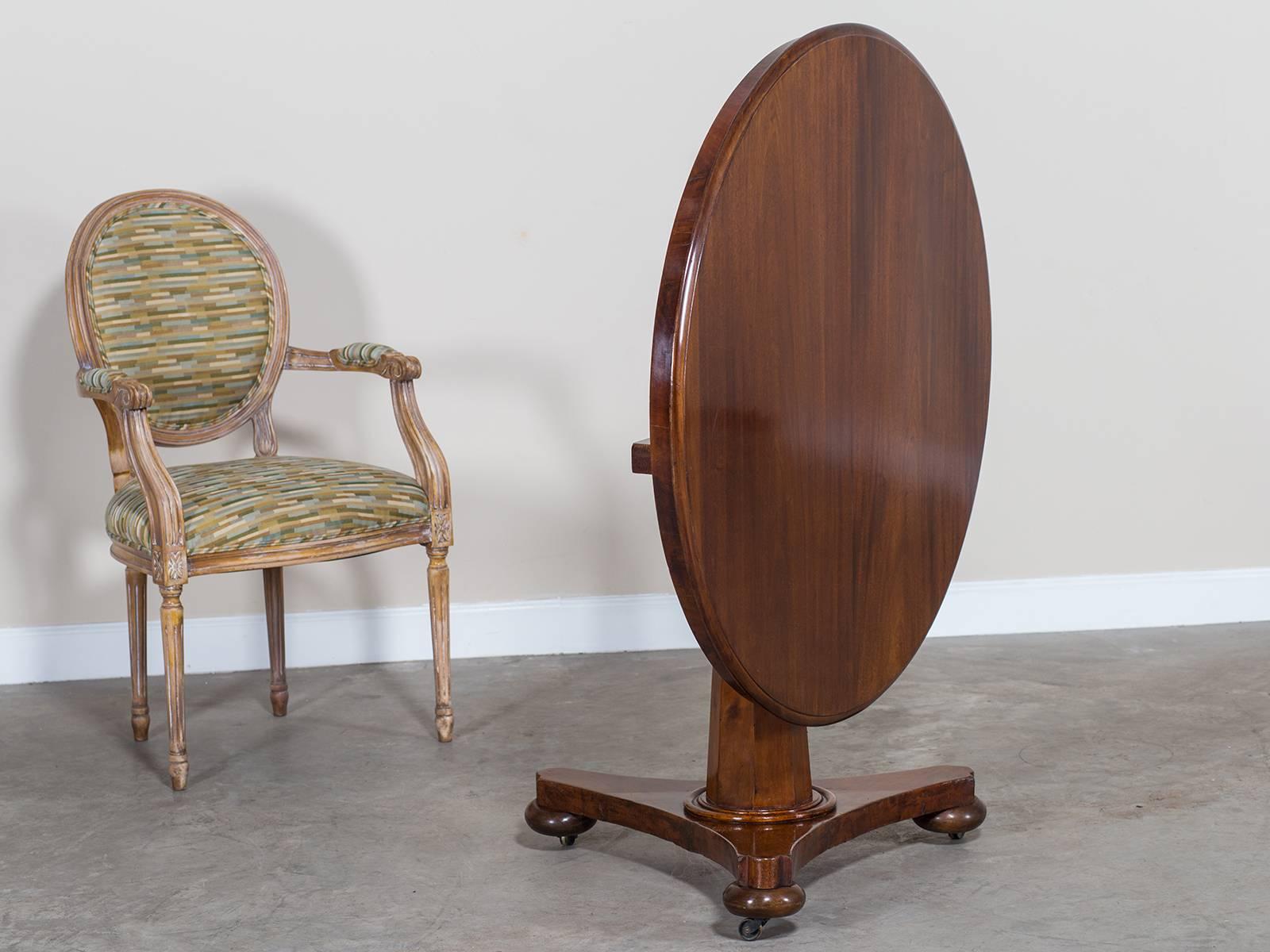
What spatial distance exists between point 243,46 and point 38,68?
0.46 m

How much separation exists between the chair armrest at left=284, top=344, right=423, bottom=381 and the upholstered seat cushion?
0.20 m

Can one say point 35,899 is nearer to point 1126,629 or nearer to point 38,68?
point 38,68

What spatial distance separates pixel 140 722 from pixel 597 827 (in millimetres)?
1074

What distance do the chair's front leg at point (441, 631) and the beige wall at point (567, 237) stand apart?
2.36 ft

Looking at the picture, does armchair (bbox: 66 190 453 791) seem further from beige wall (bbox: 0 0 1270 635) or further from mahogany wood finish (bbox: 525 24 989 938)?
mahogany wood finish (bbox: 525 24 989 938)

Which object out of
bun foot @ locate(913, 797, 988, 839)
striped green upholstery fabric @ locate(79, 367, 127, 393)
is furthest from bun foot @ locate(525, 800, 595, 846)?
striped green upholstery fabric @ locate(79, 367, 127, 393)

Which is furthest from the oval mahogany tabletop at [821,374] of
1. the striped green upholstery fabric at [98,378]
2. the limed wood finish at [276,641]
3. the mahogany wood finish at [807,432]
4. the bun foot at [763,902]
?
the limed wood finish at [276,641]

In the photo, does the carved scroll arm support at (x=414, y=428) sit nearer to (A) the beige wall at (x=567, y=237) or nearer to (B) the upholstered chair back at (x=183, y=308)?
(B) the upholstered chair back at (x=183, y=308)

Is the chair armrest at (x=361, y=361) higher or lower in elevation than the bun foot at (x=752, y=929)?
higher

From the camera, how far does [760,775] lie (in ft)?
6.18

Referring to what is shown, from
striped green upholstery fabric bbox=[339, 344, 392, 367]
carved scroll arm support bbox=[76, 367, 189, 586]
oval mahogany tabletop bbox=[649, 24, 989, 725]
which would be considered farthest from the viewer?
striped green upholstery fabric bbox=[339, 344, 392, 367]

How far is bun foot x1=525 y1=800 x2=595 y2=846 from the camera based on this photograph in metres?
2.09

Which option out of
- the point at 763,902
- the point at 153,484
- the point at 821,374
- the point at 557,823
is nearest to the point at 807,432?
the point at 821,374

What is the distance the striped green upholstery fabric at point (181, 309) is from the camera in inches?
108
